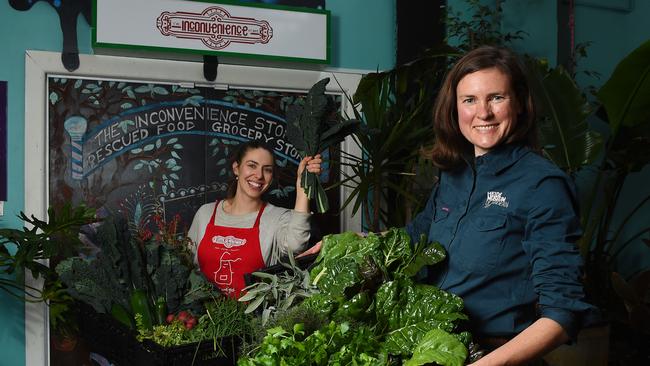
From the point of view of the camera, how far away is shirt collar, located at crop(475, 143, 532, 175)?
1652 mm

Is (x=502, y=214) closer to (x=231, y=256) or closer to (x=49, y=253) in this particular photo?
(x=231, y=256)

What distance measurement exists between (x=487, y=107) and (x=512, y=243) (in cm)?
36

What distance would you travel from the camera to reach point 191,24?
132 inches

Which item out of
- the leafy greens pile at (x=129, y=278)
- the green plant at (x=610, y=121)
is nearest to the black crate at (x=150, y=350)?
the leafy greens pile at (x=129, y=278)

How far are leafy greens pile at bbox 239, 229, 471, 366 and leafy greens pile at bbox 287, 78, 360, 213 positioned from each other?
475 millimetres

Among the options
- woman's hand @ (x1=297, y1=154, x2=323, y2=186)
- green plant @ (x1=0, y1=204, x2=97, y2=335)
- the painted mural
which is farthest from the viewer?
the painted mural

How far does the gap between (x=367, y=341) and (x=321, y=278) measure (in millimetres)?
294

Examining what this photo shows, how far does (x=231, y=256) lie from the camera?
10.3ft

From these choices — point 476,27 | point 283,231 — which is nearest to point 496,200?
point 283,231

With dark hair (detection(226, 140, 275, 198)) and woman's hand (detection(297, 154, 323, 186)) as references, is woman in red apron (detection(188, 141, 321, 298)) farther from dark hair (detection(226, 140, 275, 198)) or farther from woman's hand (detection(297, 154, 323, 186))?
woman's hand (detection(297, 154, 323, 186))

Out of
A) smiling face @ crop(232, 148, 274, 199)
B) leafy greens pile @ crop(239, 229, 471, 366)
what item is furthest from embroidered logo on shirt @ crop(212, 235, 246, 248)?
leafy greens pile @ crop(239, 229, 471, 366)

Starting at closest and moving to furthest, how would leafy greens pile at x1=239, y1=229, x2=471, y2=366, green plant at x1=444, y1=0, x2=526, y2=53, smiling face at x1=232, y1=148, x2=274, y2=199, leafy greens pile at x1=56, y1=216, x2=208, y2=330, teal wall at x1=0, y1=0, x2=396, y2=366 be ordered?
leafy greens pile at x1=239, y1=229, x2=471, y2=366 < leafy greens pile at x1=56, y1=216, x2=208, y2=330 < teal wall at x1=0, y1=0, x2=396, y2=366 < smiling face at x1=232, y1=148, x2=274, y2=199 < green plant at x1=444, y1=0, x2=526, y2=53

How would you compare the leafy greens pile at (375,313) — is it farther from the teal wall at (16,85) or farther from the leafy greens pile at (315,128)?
the teal wall at (16,85)

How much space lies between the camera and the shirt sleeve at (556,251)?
4.51 ft
